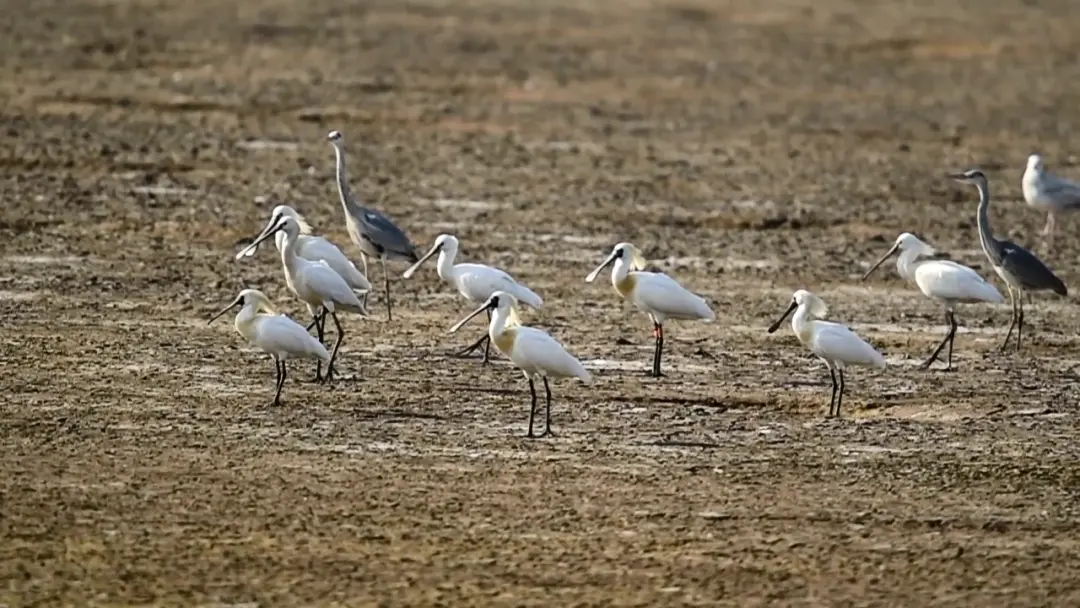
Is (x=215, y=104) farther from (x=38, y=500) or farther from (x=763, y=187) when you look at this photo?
(x=38, y=500)

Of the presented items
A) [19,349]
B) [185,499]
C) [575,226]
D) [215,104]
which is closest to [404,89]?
[215,104]

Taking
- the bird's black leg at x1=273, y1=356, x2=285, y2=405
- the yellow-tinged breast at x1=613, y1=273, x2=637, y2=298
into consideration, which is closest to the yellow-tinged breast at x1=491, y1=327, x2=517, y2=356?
the bird's black leg at x1=273, y1=356, x2=285, y2=405

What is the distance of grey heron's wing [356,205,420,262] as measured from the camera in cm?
1494

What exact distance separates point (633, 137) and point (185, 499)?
15273 millimetres

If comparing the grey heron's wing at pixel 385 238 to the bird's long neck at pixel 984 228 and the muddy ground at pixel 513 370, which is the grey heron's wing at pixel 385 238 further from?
the bird's long neck at pixel 984 228

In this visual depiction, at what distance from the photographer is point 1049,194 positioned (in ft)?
62.3

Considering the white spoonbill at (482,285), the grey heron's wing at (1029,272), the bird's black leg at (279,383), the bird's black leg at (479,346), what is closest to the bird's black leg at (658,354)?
the white spoonbill at (482,285)

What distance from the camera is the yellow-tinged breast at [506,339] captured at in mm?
11453

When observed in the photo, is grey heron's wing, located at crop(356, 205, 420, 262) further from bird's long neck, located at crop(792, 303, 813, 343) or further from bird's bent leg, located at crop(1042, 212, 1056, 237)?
bird's bent leg, located at crop(1042, 212, 1056, 237)

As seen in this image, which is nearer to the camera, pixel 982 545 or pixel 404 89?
pixel 982 545

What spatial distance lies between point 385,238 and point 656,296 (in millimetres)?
2514

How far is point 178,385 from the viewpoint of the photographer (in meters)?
12.2

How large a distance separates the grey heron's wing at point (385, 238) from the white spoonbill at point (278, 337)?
2.94m

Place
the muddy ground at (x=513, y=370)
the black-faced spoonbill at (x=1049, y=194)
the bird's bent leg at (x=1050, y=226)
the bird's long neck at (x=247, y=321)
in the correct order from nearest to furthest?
the muddy ground at (x=513, y=370) < the bird's long neck at (x=247, y=321) < the black-faced spoonbill at (x=1049, y=194) < the bird's bent leg at (x=1050, y=226)
